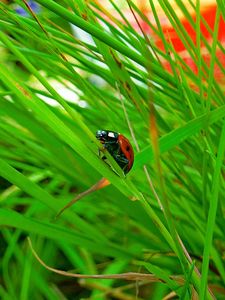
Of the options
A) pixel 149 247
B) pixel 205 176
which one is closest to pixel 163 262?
pixel 149 247

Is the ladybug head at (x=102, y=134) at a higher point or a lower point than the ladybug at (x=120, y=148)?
higher

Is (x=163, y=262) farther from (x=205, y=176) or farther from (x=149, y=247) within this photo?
(x=205, y=176)

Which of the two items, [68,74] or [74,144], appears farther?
[68,74]

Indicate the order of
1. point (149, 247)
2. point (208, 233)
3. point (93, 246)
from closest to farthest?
point (208, 233), point (93, 246), point (149, 247)

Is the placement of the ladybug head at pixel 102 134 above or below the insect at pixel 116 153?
above

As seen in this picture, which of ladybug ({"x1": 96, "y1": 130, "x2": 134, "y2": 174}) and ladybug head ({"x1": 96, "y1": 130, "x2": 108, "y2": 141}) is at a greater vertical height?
ladybug head ({"x1": 96, "y1": 130, "x2": 108, "y2": 141})
